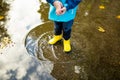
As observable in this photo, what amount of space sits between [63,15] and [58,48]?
2.12ft

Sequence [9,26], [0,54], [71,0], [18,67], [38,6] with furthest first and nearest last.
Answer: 1. [38,6]
2. [9,26]
3. [0,54]
4. [18,67]
5. [71,0]

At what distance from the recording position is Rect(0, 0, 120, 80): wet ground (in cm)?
298

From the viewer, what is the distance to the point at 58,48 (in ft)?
11.2

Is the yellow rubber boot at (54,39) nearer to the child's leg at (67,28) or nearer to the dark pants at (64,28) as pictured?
the dark pants at (64,28)

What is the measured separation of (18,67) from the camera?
9.89 ft

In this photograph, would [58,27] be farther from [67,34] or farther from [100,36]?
[100,36]

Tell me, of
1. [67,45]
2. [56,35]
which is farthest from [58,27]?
[67,45]

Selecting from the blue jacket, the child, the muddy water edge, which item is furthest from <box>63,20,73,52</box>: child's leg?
the muddy water edge

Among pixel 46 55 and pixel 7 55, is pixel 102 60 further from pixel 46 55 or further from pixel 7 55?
pixel 7 55

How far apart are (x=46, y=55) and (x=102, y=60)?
0.79 metres

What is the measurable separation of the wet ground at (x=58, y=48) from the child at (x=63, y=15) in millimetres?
124

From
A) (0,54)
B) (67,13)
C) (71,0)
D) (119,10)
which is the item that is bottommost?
(119,10)

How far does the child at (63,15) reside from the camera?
2.74 metres

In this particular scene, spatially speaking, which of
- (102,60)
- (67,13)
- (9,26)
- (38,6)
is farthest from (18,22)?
(102,60)
